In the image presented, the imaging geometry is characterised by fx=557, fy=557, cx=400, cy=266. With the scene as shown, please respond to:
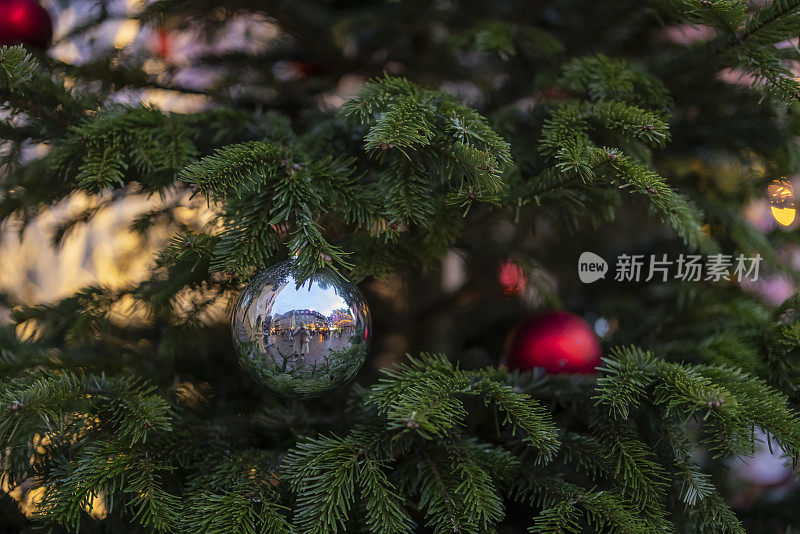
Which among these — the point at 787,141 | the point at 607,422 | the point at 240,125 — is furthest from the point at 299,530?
the point at 787,141

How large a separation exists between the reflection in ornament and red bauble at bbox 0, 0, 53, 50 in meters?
0.94

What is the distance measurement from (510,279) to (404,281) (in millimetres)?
168

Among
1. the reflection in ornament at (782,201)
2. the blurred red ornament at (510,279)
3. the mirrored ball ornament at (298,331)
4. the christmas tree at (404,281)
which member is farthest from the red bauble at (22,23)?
the reflection in ornament at (782,201)

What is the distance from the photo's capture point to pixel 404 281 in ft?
2.83

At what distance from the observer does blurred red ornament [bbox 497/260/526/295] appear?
77cm

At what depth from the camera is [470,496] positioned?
44 centimetres

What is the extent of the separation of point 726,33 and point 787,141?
0.22m

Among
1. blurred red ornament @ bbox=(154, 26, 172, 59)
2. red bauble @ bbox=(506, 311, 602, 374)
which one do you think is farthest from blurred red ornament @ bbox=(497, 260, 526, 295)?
blurred red ornament @ bbox=(154, 26, 172, 59)
